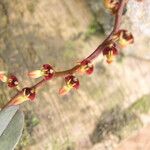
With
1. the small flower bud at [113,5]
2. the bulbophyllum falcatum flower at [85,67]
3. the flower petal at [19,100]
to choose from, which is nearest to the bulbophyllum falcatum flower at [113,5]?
the small flower bud at [113,5]

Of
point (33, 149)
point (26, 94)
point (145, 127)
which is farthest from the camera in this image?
point (145, 127)

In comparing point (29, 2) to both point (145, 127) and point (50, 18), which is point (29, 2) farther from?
point (145, 127)

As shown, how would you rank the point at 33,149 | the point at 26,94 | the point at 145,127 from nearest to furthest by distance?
the point at 26,94 → the point at 33,149 → the point at 145,127

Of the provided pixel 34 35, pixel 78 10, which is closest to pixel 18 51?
pixel 34 35

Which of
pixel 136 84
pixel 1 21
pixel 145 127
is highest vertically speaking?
pixel 1 21

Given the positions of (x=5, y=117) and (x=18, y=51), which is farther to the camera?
(x=18, y=51)

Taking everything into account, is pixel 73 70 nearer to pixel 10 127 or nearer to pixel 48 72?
pixel 48 72

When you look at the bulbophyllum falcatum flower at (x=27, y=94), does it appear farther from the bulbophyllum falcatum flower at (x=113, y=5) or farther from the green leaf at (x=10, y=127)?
the bulbophyllum falcatum flower at (x=113, y=5)

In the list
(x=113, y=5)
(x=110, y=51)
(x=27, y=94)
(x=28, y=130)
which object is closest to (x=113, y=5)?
(x=113, y=5)
